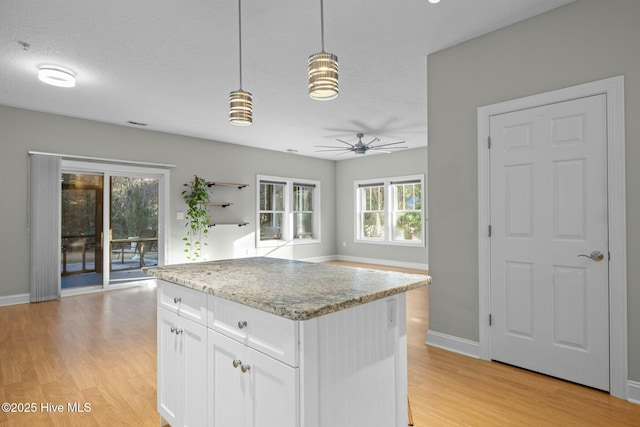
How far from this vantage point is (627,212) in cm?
234

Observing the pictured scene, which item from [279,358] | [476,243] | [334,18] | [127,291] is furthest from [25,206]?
[476,243]

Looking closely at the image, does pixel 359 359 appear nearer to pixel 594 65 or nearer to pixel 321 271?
pixel 321 271

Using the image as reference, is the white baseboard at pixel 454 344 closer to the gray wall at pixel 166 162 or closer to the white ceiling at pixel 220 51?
the white ceiling at pixel 220 51

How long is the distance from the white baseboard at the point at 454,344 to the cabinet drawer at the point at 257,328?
2.33m

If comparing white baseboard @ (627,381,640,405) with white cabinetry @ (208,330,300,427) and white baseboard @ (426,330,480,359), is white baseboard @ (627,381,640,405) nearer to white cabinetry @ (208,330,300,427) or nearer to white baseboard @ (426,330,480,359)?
white baseboard @ (426,330,480,359)

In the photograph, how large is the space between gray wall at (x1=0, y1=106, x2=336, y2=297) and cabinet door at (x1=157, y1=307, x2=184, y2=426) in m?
4.24

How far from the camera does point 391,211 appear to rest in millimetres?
8383

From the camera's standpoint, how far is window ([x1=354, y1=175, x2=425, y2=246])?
7992 millimetres

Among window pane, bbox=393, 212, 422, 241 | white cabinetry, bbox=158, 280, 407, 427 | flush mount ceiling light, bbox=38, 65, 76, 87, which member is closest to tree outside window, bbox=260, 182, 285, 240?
window pane, bbox=393, 212, 422, 241

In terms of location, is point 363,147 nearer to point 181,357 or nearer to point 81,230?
point 81,230

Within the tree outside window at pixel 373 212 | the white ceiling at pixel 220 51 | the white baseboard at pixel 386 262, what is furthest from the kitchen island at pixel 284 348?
the tree outside window at pixel 373 212

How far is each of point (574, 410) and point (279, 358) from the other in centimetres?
205

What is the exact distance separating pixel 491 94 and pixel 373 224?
6.00 meters

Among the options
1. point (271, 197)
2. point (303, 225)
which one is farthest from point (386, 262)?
point (271, 197)
